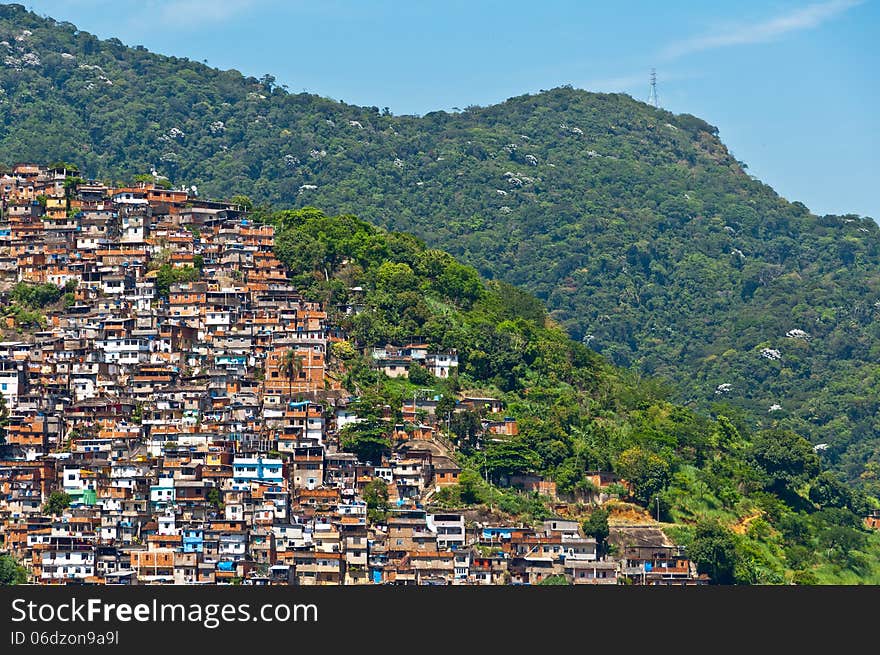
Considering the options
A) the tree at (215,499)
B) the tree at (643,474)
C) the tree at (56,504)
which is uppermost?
the tree at (643,474)

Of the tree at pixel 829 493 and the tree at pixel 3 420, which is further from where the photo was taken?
the tree at pixel 829 493

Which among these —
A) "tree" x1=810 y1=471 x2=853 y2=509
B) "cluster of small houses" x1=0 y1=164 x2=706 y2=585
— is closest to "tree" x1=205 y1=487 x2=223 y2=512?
"cluster of small houses" x1=0 y1=164 x2=706 y2=585

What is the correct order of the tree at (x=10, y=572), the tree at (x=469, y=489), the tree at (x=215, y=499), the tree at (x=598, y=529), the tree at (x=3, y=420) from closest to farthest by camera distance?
the tree at (x=10, y=572), the tree at (x=215, y=499), the tree at (x=598, y=529), the tree at (x=469, y=489), the tree at (x=3, y=420)

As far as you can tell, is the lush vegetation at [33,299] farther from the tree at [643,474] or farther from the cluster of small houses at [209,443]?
the tree at [643,474]

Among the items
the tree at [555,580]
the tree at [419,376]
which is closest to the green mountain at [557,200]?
the tree at [419,376]

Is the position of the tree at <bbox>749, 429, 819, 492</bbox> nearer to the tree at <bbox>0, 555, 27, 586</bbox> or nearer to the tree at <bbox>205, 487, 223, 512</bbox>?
the tree at <bbox>205, 487, 223, 512</bbox>

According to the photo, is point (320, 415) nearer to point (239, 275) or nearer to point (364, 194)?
point (239, 275)

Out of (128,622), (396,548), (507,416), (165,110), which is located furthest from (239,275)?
(165,110)

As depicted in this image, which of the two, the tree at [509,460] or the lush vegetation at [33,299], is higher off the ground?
the lush vegetation at [33,299]

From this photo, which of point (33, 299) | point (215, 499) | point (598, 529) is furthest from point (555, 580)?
point (33, 299)
